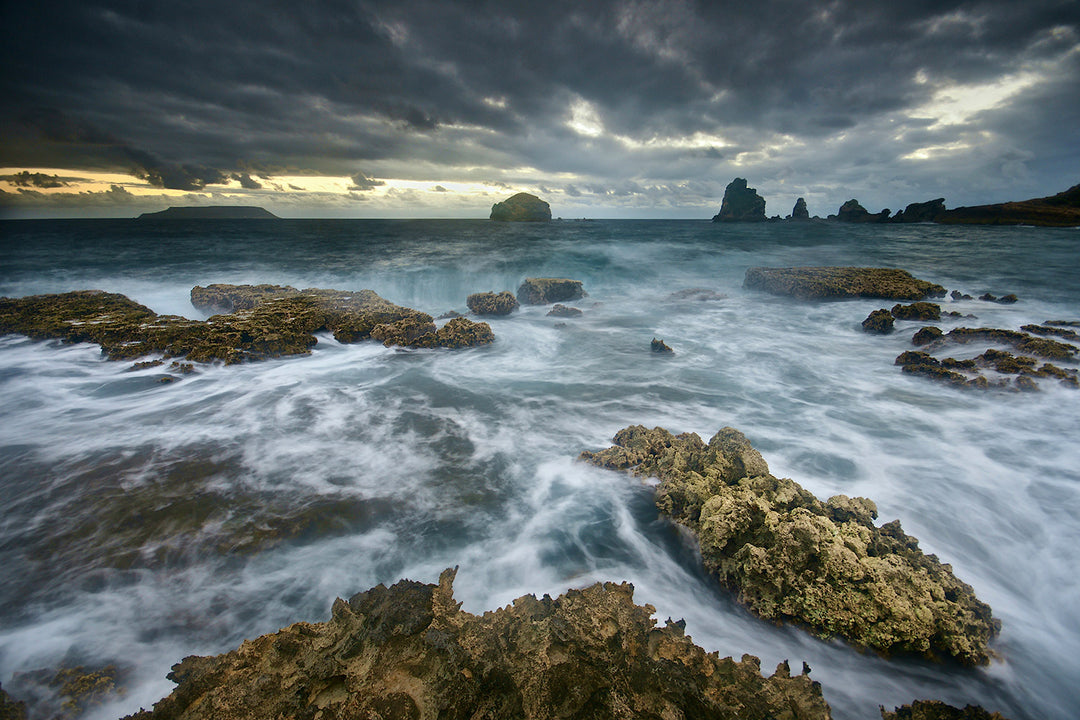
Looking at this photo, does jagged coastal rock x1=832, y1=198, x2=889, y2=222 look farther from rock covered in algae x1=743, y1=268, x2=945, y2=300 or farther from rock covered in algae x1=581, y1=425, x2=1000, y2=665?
rock covered in algae x1=581, y1=425, x2=1000, y2=665

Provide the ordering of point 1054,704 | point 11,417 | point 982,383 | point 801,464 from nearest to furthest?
point 1054,704, point 801,464, point 11,417, point 982,383

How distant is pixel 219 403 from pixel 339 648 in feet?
22.9

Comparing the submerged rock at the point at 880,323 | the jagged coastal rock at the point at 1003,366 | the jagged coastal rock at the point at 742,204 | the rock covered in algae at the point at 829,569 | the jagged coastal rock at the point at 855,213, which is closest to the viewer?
the rock covered in algae at the point at 829,569

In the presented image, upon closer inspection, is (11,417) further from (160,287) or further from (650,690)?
(160,287)

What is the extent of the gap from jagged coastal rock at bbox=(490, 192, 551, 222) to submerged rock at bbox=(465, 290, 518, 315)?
301 ft

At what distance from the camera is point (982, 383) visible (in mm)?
7961

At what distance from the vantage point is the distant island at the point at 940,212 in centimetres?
5300

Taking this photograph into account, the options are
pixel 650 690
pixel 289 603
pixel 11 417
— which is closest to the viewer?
pixel 650 690

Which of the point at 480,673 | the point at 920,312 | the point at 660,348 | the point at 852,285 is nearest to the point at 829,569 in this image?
the point at 480,673

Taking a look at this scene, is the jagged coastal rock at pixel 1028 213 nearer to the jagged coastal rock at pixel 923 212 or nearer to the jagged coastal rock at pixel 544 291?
the jagged coastal rock at pixel 923 212

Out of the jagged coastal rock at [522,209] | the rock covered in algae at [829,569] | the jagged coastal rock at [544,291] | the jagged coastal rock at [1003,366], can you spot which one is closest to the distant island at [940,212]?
the jagged coastal rock at [522,209]

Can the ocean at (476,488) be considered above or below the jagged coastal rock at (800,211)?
below

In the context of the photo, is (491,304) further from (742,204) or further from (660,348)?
(742,204)

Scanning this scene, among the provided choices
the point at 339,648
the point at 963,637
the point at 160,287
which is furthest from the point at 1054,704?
the point at 160,287
